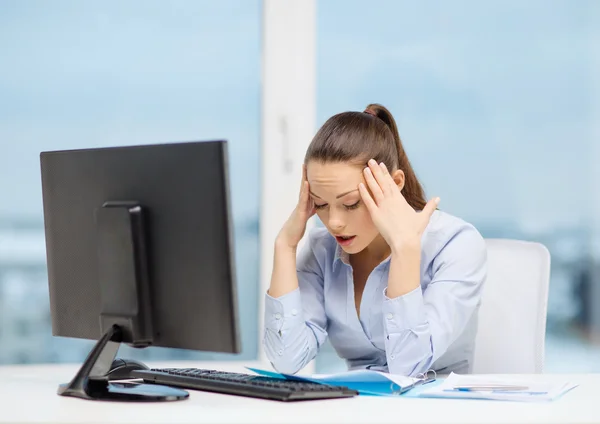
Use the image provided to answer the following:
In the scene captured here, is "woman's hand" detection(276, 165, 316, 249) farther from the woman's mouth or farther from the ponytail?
the ponytail

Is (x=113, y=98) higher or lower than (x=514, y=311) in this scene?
higher

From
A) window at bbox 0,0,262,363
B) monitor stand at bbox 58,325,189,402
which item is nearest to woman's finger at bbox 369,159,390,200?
monitor stand at bbox 58,325,189,402

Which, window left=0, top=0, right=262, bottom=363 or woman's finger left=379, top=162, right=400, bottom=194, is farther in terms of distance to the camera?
window left=0, top=0, right=262, bottom=363

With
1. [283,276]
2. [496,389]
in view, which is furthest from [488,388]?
[283,276]

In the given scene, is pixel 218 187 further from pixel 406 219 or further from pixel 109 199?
pixel 406 219

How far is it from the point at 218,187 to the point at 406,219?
599mm

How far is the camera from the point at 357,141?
70.7 inches

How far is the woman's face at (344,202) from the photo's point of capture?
1742 mm

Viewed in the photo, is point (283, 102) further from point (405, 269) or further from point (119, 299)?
point (119, 299)

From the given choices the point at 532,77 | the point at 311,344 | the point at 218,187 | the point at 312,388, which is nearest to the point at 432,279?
the point at 311,344

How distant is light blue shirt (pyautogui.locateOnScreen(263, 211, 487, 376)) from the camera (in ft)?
5.49

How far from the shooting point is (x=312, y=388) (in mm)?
1277

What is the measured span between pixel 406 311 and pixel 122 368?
0.58 meters

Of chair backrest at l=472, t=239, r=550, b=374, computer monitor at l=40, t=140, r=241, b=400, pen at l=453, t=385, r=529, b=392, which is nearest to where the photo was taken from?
computer monitor at l=40, t=140, r=241, b=400
